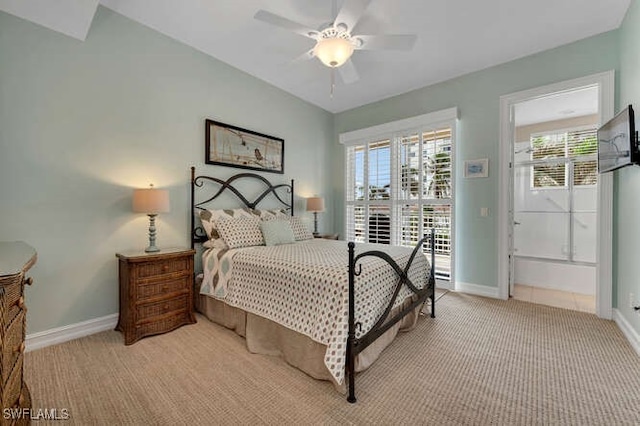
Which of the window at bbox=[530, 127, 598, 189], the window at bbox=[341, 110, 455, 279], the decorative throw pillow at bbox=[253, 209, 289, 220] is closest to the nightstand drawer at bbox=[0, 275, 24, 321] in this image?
the decorative throw pillow at bbox=[253, 209, 289, 220]

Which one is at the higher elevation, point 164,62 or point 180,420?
point 164,62

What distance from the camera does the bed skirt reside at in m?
1.84

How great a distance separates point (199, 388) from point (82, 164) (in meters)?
2.20

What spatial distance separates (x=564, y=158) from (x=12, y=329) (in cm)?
672

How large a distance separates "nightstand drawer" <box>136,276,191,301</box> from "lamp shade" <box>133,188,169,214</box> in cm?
66

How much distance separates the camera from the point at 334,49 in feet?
7.35

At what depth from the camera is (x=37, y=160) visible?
2238 millimetres

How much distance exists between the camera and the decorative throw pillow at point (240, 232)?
291 cm

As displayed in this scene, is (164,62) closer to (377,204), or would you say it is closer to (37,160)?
(37,160)

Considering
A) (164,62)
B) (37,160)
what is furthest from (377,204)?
(37,160)

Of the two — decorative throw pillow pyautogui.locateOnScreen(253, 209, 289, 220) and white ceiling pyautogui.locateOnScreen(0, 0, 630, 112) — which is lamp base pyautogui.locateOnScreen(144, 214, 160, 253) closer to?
decorative throw pillow pyautogui.locateOnScreen(253, 209, 289, 220)

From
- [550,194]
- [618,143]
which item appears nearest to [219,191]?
[618,143]

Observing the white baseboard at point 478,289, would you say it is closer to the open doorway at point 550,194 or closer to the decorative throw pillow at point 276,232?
the open doorway at point 550,194

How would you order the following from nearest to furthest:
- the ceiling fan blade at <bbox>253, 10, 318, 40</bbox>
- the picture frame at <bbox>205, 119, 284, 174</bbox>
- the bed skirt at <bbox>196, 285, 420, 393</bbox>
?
the bed skirt at <bbox>196, 285, 420, 393</bbox> → the ceiling fan blade at <bbox>253, 10, 318, 40</bbox> → the picture frame at <bbox>205, 119, 284, 174</bbox>
